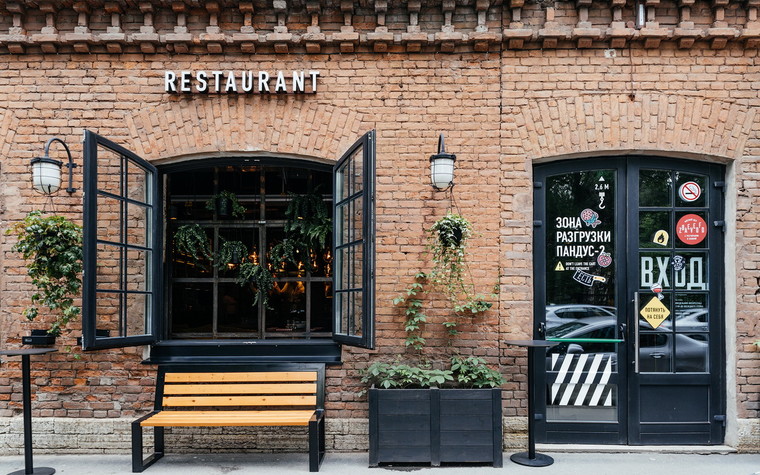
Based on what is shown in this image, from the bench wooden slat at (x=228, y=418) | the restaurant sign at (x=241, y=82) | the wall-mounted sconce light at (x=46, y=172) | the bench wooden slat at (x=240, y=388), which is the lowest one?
the bench wooden slat at (x=228, y=418)

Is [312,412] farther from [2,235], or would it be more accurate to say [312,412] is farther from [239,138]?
[2,235]

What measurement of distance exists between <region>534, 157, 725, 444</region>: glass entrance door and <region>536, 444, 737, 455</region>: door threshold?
7 centimetres

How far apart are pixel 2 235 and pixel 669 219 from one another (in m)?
6.73

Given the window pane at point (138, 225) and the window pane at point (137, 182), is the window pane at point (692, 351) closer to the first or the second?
the window pane at point (138, 225)

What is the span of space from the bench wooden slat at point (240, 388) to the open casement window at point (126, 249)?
59 cm

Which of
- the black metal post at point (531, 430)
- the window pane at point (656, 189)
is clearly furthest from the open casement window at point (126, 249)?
the window pane at point (656, 189)

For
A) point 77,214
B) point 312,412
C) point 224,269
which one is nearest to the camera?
point 312,412

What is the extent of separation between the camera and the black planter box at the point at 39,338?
5.52 m

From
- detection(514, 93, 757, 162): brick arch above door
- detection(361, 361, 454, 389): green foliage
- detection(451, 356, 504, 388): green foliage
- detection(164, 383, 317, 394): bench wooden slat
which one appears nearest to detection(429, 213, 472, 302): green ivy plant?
detection(451, 356, 504, 388): green foliage

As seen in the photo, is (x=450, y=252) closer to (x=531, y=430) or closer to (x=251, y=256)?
(x=531, y=430)

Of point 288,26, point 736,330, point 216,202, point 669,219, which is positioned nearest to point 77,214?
point 216,202

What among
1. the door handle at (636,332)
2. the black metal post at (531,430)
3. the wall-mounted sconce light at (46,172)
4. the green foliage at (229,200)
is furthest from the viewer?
the green foliage at (229,200)

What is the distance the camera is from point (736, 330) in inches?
221

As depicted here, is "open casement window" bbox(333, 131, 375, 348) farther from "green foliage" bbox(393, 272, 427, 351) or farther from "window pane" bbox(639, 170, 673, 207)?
"window pane" bbox(639, 170, 673, 207)
